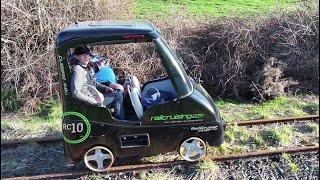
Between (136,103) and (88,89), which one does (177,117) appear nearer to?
(136,103)

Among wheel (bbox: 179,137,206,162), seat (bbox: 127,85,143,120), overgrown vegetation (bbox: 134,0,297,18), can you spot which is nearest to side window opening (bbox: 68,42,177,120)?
overgrown vegetation (bbox: 134,0,297,18)

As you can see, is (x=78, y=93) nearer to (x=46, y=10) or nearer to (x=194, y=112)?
(x=194, y=112)

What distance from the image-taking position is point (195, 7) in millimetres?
12820

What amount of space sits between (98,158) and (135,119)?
727 mm

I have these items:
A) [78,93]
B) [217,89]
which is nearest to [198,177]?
[78,93]

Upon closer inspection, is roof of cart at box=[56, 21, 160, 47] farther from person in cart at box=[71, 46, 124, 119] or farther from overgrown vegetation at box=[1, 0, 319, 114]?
overgrown vegetation at box=[1, 0, 319, 114]

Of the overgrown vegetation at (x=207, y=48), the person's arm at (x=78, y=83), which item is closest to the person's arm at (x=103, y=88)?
the person's arm at (x=78, y=83)

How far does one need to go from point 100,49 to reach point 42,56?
1.12 m

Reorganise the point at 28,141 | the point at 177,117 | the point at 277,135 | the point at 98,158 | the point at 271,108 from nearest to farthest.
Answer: the point at 177,117 → the point at 98,158 → the point at 277,135 → the point at 28,141 → the point at 271,108

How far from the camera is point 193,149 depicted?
668cm

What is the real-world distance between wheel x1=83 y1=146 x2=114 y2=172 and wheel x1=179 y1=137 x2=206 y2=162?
0.97 metres

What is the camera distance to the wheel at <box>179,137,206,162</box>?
660cm

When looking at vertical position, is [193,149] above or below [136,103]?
below

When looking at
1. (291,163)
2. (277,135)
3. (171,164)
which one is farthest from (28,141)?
(291,163)
